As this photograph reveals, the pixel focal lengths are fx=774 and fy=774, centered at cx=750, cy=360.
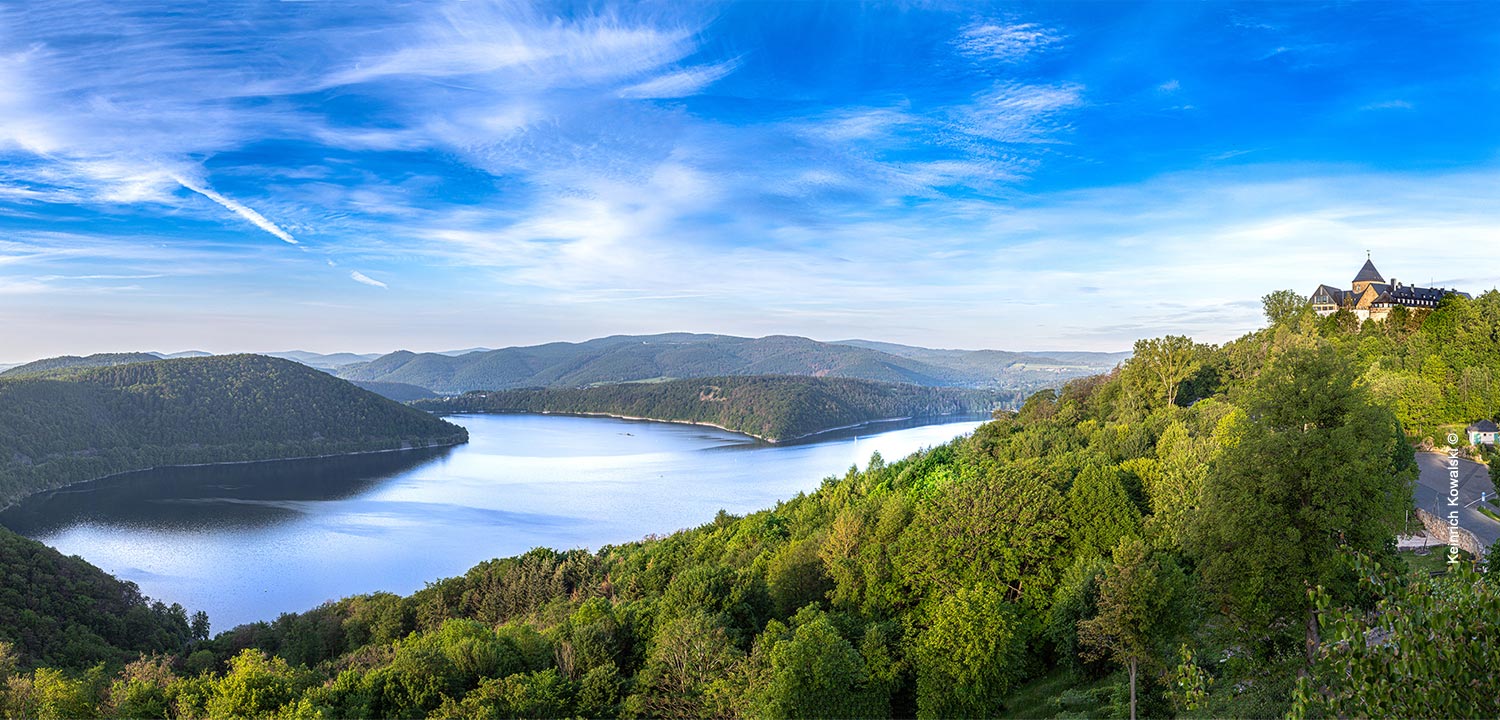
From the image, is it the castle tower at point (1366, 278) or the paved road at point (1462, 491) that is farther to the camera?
the castle tower at point (1366, 278)

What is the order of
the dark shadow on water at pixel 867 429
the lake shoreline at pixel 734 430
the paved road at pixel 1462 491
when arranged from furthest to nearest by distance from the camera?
the lake shoreline at pixel 734 430 < the dark shadow on water at pixel 867 429 < the paved road at pixel 1462 491

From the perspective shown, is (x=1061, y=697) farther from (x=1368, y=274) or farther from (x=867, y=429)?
(x=867, y=429)

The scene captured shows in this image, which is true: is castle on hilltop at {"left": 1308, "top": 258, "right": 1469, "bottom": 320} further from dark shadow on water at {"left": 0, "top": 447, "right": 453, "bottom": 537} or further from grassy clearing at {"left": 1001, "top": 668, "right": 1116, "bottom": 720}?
dark shadow on water at {"left": 0, "top": 447, "right": 453, "bottom": 537}

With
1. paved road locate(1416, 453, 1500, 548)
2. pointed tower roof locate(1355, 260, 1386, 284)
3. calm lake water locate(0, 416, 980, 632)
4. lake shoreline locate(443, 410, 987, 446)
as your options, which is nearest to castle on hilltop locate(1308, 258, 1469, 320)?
pointed tower roof locate(1355, 260, 1386, 284)

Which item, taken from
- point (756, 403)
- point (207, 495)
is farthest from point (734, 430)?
point (207, 495)

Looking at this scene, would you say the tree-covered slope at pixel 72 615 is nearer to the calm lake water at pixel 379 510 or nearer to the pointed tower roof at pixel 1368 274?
the calm lake water at pixel 379 510

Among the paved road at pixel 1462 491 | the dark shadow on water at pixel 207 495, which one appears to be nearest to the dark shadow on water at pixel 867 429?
the dark shadow on water at pixel 207 495

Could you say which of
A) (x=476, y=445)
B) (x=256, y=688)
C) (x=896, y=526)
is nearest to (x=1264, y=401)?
(x=896, y=526)
